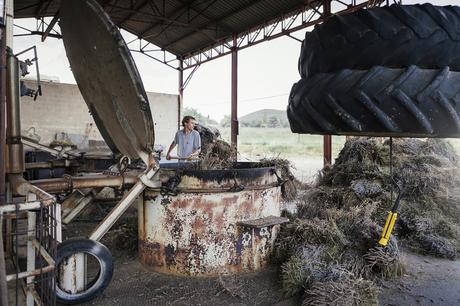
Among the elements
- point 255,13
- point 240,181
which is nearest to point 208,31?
point 255,13

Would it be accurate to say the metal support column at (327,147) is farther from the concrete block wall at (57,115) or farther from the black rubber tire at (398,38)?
the black rubber tire at (398,38)

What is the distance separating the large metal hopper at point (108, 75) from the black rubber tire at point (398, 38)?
169 centimetres

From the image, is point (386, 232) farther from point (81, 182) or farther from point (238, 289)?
point (81, 182)

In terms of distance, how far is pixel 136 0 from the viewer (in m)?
11.3

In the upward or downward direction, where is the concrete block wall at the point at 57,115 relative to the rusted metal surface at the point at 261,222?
upward

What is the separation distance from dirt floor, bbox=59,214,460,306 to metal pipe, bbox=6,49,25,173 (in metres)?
1.42

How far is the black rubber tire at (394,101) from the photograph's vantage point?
176 cm

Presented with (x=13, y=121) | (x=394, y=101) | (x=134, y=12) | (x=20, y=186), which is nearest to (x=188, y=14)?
(x=134, y=12)

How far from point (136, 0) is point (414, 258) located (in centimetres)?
1109

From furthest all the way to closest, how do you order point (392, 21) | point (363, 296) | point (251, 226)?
point (251, 226) < point (363, 296) < point (392, 21)

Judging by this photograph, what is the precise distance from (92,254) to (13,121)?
137 centimetres

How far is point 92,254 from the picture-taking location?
9.47ft

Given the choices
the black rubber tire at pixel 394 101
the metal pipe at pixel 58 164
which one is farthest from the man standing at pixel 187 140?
the black rubber tire at pixel 394 101

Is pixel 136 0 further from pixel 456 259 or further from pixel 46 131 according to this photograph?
pixel 456 259
